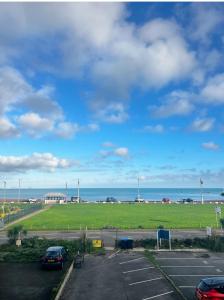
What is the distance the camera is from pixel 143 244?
134 feet

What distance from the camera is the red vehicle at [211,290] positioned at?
1950 cm

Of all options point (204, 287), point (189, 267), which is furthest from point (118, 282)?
point (189, 267)

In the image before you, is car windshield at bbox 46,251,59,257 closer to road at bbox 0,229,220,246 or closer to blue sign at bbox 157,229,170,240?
blue sign at bbox 157,229,170,240

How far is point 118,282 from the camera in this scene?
86.1 feet

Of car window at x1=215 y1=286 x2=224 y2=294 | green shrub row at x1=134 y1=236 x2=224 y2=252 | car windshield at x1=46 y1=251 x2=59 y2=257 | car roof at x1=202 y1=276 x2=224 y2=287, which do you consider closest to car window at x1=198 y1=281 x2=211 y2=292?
car roof at x1=202 y1=276 x2=224 y2=287

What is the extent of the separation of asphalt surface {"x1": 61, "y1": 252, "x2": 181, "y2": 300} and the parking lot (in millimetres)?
997

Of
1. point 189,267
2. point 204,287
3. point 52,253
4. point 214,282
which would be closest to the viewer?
point 204,287

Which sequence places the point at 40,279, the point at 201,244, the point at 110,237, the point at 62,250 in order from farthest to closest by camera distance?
the point at 110,237 → the point at 201,244 → the point at 62,250 → the point at 40,279

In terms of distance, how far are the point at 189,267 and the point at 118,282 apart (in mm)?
7915

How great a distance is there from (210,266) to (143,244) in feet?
34.8

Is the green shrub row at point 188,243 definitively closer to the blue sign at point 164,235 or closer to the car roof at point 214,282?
the blue sign at point 164,235

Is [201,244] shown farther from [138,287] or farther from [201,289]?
[201,289]

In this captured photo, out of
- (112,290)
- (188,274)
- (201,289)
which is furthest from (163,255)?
(201,289)

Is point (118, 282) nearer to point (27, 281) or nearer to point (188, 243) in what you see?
point (27, 281)
